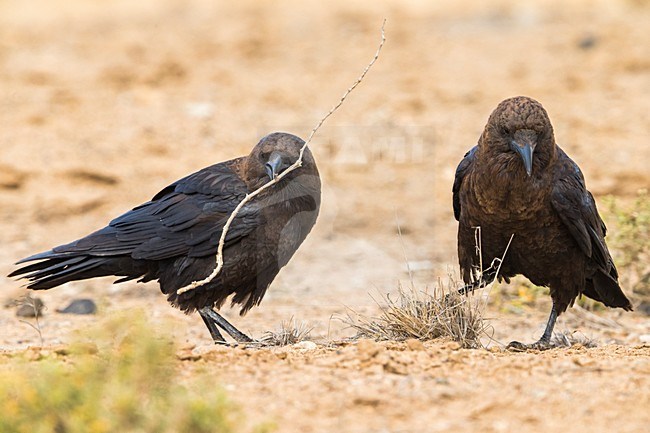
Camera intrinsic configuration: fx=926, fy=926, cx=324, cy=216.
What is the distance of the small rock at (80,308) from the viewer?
6.91m

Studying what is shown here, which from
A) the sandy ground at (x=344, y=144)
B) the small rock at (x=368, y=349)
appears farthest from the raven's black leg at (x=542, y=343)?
the small rock at (x=368, y=349)

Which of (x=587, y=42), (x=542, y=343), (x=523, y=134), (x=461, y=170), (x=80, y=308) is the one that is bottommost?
(x=542, y=343)

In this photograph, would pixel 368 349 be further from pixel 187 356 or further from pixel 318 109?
pixel 318 109

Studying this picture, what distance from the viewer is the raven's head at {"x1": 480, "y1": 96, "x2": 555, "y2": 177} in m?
5.10

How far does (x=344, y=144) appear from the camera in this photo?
11141 millimetres

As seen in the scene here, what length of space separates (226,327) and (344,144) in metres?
5.89

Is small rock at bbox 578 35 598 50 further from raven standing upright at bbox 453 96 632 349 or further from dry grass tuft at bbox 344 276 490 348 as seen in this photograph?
dry grass tuft at bbox 344 276 490 348

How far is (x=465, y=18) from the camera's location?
1488 centimetres

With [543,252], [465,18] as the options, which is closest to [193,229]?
[543,252]

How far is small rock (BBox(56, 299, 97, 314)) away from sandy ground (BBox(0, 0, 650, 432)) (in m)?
0.18

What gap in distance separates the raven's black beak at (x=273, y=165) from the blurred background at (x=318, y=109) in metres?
1.49

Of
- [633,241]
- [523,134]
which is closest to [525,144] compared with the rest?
[523,134]

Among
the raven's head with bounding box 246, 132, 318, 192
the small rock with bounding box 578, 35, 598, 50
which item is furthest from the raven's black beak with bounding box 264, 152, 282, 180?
the small rock with bounding box 578, 35, 598, 50

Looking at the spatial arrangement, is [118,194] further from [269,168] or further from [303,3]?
[303,3]
